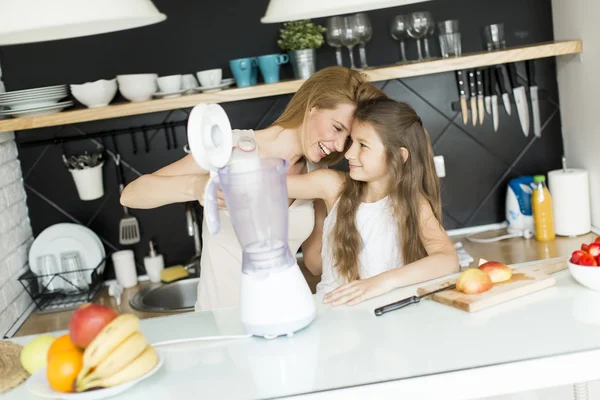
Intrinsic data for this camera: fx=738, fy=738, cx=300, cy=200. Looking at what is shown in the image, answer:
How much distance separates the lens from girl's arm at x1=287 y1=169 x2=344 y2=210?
2.09 m

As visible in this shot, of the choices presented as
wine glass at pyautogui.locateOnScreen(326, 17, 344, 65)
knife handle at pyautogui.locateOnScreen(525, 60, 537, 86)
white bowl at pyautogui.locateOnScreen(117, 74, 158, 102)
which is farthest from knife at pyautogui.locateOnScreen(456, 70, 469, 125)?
white bowl at pyautogui.locateOnScreen(117, 74, 158, 102)

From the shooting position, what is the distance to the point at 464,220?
10.3 feet

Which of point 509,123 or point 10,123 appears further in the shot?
point 509,123

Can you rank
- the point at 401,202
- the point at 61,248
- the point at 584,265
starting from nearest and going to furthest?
the point at 584,265, the point at 401,202, the point at 61,248

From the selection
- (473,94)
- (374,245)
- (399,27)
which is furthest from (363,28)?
(374,245)

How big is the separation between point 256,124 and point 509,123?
1.05 meters

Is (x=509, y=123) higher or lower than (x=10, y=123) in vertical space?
lower

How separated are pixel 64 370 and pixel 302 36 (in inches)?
73.3

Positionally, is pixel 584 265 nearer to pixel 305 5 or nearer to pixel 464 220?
pixel 305 5

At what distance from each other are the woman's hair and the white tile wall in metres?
1.28

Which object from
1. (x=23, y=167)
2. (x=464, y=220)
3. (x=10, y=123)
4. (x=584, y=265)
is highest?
(x=10, y=123)

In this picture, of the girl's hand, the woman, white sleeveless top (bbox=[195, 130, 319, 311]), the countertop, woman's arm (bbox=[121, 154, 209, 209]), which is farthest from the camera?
the countertop

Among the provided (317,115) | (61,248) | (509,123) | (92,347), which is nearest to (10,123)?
(61,248)

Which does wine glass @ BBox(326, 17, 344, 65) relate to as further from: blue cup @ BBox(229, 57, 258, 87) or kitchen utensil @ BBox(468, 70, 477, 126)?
kitchen utensil @ BBox(468, 70, 477, 126)
